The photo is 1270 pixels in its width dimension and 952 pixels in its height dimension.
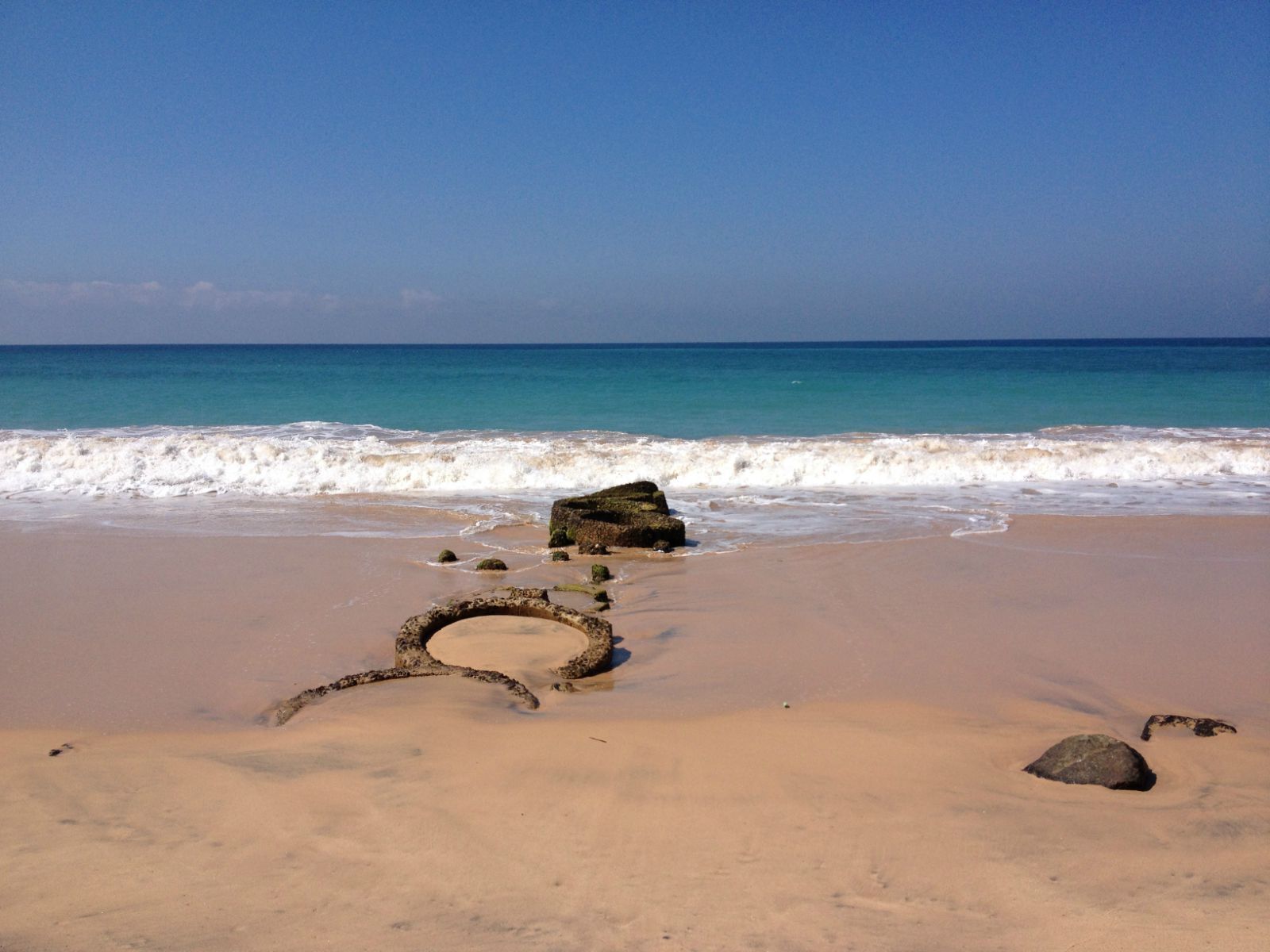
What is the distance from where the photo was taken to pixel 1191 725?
421 centimetres

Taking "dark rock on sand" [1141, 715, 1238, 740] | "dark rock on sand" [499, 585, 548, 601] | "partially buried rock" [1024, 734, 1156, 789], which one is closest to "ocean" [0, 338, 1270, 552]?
"dark rock on sand" [499, 585, 548, 601]

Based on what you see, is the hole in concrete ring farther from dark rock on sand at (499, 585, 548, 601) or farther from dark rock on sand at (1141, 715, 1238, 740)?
dark rock on sand at (1141, 715, 1238, 740)

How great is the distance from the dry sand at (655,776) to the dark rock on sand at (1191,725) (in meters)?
0.08

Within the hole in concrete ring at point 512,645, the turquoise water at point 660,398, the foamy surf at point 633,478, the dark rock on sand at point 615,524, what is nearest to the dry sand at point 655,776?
the hole in concrete ring at point 512,645

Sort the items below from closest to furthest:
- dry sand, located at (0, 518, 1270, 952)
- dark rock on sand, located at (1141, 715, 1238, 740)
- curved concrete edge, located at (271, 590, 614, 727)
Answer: dry sand, located at (0, 518, 1270, 952)
dark rock on sand, located at (1141, 715, 1238, 740)
curved concrete edge, located at (271, 590, 614, 727)

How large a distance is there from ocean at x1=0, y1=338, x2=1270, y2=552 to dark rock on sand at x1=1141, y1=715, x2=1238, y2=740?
13.9ft

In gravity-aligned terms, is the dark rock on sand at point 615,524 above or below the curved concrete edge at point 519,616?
above

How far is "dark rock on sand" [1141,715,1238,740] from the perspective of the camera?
4148 mm

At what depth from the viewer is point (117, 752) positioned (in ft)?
12.8

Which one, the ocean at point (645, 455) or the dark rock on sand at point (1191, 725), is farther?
the ocean at point (645, 455)

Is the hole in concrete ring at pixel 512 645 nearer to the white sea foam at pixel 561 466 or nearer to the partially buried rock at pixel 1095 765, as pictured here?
the partially buried rock at pixel 1095 765

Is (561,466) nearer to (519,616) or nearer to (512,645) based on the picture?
(519,616)

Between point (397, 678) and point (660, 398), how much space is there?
22852mm

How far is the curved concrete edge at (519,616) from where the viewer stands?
5039 mm
